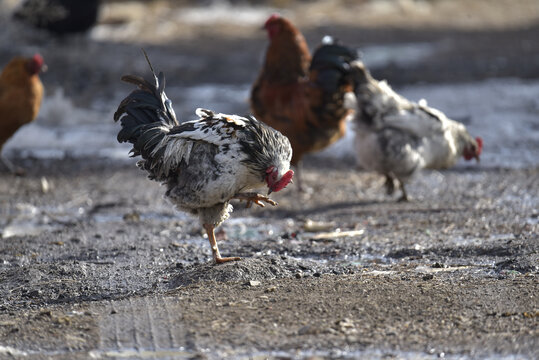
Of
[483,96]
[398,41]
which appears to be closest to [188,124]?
[483,96]

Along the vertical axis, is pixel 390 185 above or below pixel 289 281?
below

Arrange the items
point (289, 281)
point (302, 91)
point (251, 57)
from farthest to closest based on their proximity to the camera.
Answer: point (251, 57), point (302, 91), point (289, 281)

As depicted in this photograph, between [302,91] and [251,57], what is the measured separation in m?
8.39

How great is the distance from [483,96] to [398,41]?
6.18 m

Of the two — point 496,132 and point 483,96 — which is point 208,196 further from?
point 483,96

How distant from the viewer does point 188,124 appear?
5.85 meters

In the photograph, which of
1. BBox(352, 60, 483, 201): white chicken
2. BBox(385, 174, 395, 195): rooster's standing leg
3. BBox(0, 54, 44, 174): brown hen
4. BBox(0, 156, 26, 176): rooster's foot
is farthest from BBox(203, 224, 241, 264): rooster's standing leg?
BBox(0, 156, 26, 176): rooster's foot

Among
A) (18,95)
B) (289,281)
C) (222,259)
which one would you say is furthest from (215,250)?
(18,95)

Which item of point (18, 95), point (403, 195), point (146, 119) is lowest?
point (403, 195)

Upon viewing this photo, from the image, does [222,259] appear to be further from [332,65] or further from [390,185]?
[332,65]

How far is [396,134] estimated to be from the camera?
858 centimetres

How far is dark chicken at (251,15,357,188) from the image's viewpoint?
9.20 m

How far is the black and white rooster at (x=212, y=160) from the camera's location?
218 inches

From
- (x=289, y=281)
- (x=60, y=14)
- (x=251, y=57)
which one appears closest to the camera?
(x=289, y=281)
